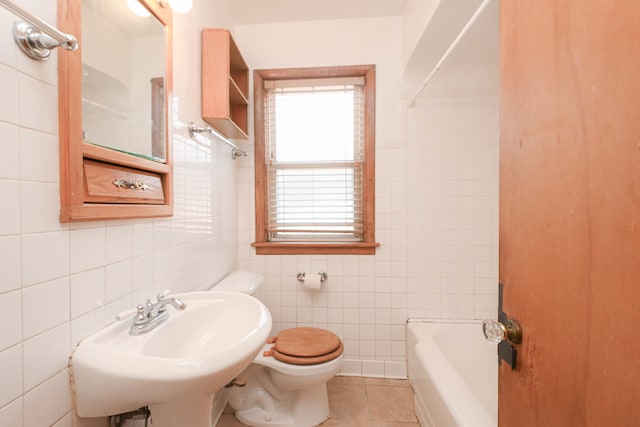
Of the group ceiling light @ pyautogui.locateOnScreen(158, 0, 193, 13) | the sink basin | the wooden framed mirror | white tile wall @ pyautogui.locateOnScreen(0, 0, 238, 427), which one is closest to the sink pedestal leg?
the sink basin

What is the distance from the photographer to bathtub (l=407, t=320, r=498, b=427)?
1025mm

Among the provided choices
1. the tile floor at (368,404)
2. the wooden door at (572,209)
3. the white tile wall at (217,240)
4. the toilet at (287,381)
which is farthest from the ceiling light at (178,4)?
the tile floor at (368,404)

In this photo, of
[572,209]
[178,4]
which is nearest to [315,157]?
[178,4]

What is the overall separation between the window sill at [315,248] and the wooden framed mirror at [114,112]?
3.05 feet

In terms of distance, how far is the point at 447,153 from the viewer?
1.82m

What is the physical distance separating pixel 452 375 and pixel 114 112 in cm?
168

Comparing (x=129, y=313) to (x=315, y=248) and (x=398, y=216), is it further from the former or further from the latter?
(x=398, y=216)

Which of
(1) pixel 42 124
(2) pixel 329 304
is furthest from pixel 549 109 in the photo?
(2) pixel 329 304

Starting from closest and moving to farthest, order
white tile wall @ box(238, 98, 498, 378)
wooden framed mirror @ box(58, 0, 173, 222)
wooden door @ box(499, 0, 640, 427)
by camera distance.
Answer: wooden door @ box(499, 0, 640, 427) → wooden framed mirror @ box(58, 0, 173, 222) → white tile wall @ box(238, 98, 498, 378)

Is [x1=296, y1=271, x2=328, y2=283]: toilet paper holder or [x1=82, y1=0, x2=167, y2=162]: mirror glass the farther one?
[x1=296, y1=271, x2=328, y2=283]: toilet paper holder

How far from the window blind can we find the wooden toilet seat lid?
2.17 feet

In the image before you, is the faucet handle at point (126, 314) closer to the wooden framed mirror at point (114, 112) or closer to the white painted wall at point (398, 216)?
the wooden framed mirror at point (114, 112)

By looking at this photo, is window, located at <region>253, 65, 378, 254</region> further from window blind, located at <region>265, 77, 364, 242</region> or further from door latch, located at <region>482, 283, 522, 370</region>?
door latch, located at <region>482, 283, 522, 370</region>

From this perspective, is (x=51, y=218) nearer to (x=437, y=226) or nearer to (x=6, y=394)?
(x=6, y=394)
